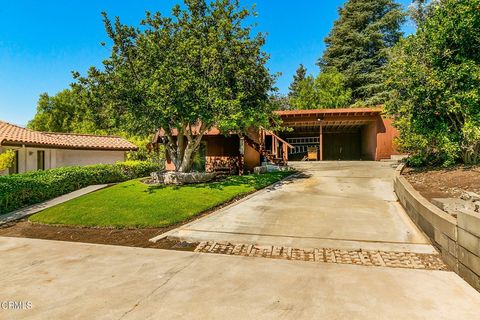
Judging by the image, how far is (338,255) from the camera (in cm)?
557

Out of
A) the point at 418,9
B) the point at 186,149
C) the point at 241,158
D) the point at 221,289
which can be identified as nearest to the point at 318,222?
the point at 221,289

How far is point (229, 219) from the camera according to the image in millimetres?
8172

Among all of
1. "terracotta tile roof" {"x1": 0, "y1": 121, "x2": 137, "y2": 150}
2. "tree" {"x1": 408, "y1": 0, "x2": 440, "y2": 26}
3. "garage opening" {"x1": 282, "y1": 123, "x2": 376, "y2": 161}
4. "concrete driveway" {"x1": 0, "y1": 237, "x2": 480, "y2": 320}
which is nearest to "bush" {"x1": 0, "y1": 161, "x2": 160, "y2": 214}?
"terracotta tile roof" {"x1": 0, "y1": 121, "x2": 137, "y2": 150}

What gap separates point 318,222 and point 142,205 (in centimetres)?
594

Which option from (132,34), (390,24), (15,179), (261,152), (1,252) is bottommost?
(1,252)

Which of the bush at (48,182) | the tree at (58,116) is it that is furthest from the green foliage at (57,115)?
the bush at (48,182)

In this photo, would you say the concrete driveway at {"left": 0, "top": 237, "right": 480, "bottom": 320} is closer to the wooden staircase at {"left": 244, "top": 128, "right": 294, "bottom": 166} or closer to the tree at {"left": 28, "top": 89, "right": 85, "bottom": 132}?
the wooden staircase at {"left": 244, "top": 128, "right": 294, "bottom": 166}

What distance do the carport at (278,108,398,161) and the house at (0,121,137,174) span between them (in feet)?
43.6

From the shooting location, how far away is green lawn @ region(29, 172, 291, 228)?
28.1 ft

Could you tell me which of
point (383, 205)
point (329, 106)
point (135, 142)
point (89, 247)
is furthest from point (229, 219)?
point (329, 106)

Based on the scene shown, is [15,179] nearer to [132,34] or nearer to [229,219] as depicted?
[132,34]

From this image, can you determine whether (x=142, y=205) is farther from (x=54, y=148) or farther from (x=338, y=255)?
(x=54, y=148)

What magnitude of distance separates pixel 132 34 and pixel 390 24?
33.3 metres

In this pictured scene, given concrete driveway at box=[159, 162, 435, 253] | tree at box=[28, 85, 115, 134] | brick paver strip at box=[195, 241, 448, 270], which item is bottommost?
brick paver strip at box=[195, 241, 448, 270]
